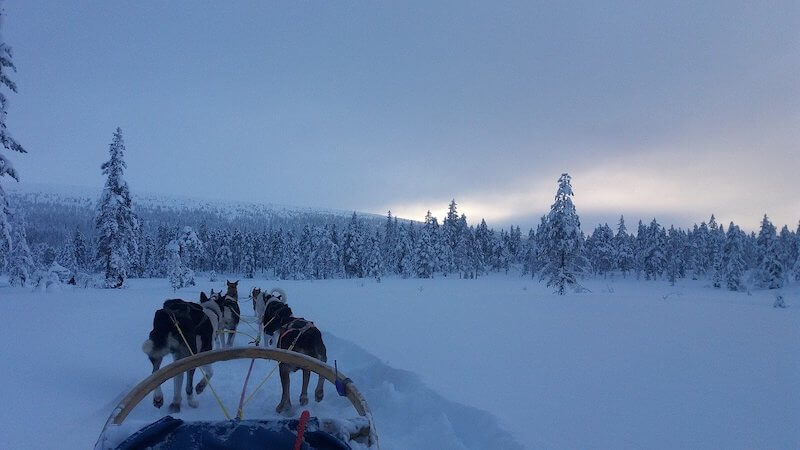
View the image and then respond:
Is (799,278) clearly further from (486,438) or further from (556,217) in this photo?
(486,438)

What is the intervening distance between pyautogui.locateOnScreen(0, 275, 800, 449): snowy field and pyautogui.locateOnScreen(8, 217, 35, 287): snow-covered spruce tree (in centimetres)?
1487

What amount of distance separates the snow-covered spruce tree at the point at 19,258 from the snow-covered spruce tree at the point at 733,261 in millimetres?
82442

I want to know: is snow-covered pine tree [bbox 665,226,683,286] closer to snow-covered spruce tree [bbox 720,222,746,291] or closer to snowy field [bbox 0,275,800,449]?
snow-covered spruce tree [bbox 720,222,746,291]

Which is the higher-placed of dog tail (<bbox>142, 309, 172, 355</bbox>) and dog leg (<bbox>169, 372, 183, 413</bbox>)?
dog tail (<bbox>142, 309, 172, 355</bbox>)

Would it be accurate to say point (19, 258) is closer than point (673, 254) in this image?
Yes

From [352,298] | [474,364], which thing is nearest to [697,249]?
[352,298]

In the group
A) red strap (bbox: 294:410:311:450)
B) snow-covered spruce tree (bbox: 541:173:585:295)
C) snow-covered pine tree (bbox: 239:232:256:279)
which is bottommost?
snow-covered pine tree (bbox: 239:232:256:279)

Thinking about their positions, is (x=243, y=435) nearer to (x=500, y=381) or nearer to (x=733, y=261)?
(x=500, y=381)

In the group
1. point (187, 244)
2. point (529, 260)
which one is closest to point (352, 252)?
point (187, 244)

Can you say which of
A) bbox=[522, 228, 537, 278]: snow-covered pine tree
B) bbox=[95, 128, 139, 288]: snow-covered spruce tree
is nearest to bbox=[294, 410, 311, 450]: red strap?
bbox=[95, 128, 139, 288]: snow-covered spruce tree

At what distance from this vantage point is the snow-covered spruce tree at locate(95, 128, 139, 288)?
3170 centimetres

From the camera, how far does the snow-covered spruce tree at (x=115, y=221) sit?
104 feet

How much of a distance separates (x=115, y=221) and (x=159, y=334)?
108 feet

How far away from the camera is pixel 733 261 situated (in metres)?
66.5
